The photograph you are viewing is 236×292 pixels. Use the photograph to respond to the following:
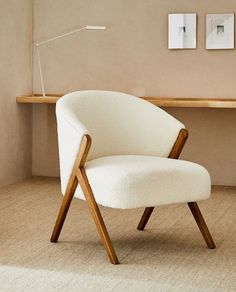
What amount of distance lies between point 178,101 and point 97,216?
1.89 meters

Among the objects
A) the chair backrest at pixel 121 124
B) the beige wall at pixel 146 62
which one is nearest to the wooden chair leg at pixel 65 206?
the chair backrest at pixel 121 124

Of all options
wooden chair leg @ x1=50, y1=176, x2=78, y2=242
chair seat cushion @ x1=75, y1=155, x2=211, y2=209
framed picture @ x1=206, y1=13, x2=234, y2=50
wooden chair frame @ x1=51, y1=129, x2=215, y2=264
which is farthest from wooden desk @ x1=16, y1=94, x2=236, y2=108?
wooden chair leg @ x1=50, y1=176, x2=78, y2=242

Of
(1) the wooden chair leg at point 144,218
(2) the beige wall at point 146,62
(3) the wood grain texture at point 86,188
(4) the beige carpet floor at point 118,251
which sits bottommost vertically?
(4) the beige carpet floor at point 118,251

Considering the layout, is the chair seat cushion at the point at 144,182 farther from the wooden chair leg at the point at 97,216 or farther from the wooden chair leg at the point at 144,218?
the wooden chair leg at the point at 144,218

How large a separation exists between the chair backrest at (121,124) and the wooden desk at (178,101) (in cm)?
114

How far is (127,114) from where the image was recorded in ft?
11.8

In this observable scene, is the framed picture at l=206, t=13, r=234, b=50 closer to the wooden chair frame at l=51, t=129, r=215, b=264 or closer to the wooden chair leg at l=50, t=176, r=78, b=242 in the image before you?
the wooden chair frame at l=51, t=129, r=215, b=264

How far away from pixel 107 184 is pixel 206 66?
228 centimetres

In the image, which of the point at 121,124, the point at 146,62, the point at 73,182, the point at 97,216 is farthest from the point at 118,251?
the point at 146,62

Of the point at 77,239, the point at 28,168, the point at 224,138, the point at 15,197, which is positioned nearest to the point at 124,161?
the point at 77,239

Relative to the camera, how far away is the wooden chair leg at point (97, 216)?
306cm

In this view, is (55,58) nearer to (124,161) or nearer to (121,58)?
(121,58)

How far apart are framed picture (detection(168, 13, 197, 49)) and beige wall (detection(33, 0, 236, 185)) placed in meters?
0.05

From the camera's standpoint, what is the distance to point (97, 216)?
3.09 m
